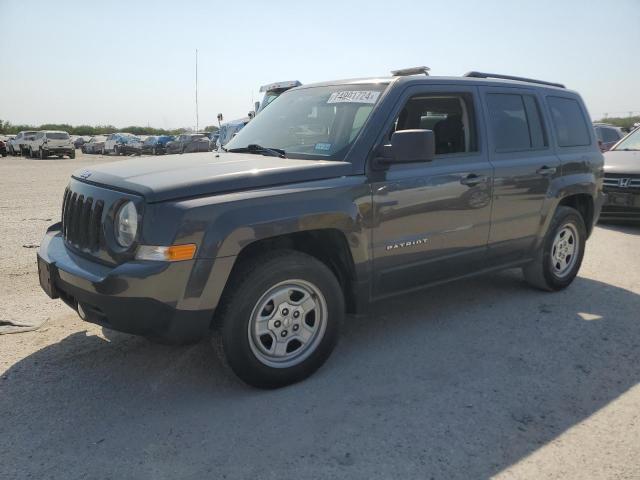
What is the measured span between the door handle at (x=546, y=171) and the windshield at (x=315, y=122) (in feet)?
5.90

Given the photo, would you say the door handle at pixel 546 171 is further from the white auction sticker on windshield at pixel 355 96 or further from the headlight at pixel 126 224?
the headlight at pixel 126 224

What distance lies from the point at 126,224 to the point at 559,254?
4.18 m

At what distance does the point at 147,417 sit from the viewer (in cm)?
302

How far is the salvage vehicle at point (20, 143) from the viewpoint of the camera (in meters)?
35.8

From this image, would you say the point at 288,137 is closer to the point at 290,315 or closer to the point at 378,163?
the point at 378,163

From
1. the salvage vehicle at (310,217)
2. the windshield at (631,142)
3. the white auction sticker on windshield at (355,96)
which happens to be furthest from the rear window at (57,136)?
the white auction sticker on windshield at (355,96)

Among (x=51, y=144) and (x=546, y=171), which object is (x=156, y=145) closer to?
(x=51, y=144)

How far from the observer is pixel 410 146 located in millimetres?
3496

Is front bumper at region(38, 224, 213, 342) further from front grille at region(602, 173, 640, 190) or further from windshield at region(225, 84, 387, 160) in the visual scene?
front grille at region(602, 173, 640, 190)

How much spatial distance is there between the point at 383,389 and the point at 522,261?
2248 millimetres

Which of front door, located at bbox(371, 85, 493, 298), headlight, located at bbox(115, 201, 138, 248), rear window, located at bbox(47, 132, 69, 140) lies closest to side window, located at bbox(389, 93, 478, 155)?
front door, located at bbox(371, 85, 493, 298)

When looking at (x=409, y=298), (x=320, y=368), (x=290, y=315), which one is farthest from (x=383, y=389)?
(x=409, y=298)

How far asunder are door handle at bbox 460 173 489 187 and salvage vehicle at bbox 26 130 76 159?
34228 mm

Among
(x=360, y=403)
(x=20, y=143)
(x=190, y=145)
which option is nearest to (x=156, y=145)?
(x=20, y=143)
